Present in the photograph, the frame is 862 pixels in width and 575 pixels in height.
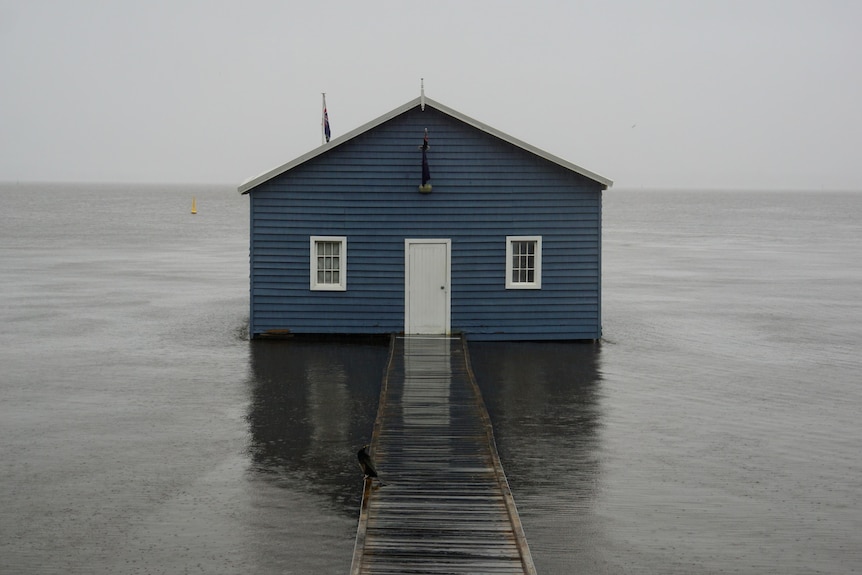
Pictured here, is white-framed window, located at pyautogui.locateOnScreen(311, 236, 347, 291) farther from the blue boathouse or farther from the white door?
the white door

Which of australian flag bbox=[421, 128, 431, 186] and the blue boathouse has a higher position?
australian flag bbox=[421, 128, 431, 186]

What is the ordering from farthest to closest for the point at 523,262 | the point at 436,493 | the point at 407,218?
the point at 523,262
the point at 407,218
the point at 436,493

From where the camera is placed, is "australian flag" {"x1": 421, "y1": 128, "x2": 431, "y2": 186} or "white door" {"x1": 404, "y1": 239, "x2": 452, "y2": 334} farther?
"white door" {"x1": 404, "y1": 239, "x2": 452, "y2": 334}

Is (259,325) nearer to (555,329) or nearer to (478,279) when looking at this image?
(478,279)

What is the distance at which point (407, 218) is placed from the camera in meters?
24.0

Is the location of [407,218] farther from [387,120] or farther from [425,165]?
[387,120]

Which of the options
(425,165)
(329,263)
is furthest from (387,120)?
(329,263)

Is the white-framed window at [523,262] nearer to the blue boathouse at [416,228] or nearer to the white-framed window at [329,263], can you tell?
the blue boathouse at [416,228]

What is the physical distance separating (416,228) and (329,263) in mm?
2107

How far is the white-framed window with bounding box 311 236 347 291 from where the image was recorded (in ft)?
78.9

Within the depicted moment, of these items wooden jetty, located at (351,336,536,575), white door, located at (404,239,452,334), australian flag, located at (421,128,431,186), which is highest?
australian flag, located at (421,128,431,186)

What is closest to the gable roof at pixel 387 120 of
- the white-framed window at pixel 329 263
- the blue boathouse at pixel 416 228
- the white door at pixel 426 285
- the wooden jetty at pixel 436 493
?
the blue boathouse at pixel 416 228

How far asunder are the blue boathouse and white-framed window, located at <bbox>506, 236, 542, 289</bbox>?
0.04m

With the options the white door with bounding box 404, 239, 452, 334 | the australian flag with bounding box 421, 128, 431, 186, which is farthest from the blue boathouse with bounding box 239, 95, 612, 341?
the australian flag with bounding box 421, 128, 431, 186
